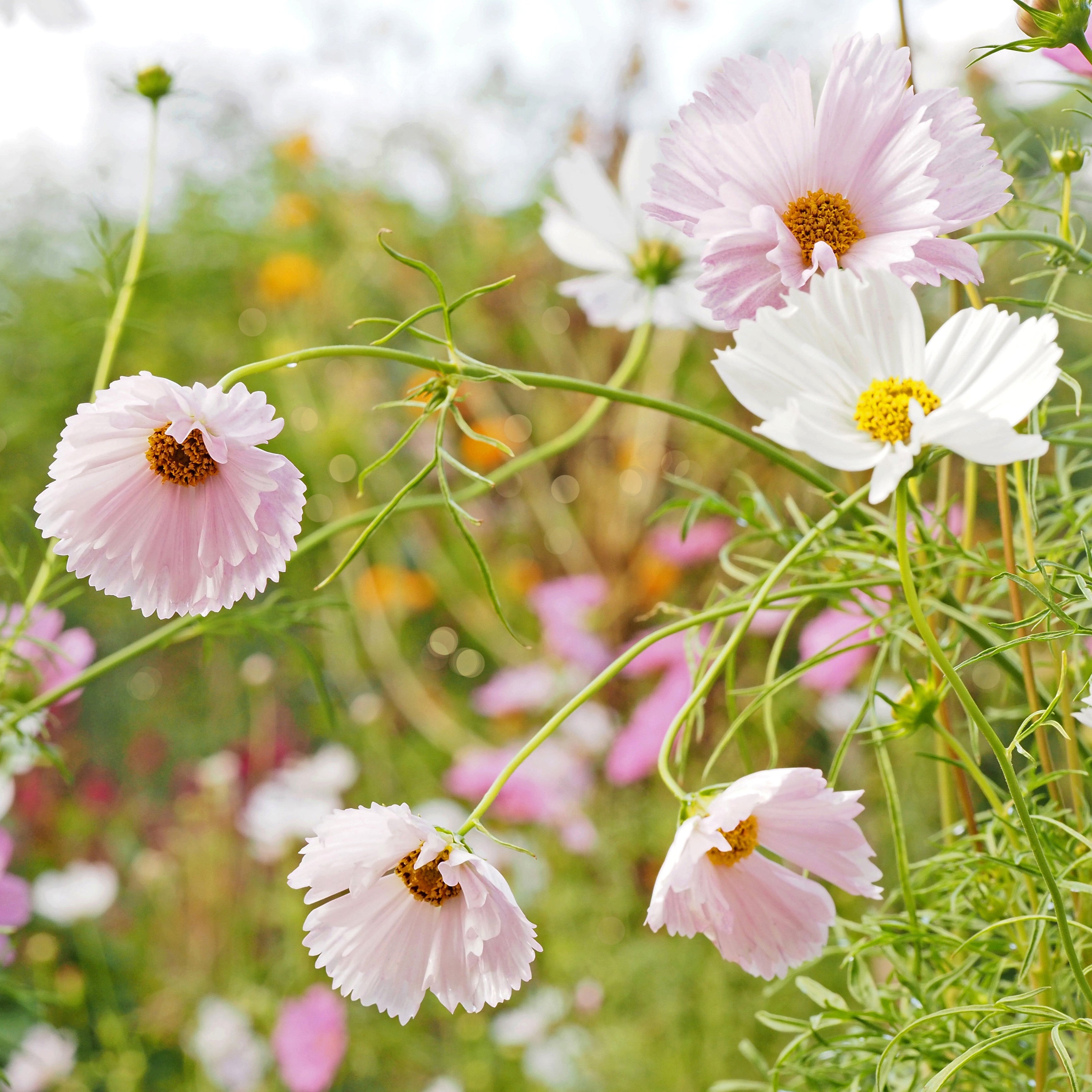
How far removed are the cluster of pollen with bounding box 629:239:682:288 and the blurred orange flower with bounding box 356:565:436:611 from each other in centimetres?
102

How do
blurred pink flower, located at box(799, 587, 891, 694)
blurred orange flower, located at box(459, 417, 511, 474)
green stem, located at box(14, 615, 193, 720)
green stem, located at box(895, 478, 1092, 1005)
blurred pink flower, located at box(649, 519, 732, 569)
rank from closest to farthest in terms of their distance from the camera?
green stem, located at box(895, 478, 1092, 1005)
green stem, located at box(14, 615, 193, 720)
blurred pink flower, located at box(799, 587, 891, 694)
blurred pink flower, located at box(649, 519, 732, 569)
blurred orange flower, located at box(459, 417, 511, 474)

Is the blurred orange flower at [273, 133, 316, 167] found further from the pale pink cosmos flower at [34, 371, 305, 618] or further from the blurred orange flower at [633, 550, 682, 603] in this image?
the pale pink cosmos flower at [34, 371, 305, 618]

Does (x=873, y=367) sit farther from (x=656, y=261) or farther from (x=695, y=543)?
(x=695, y=543)

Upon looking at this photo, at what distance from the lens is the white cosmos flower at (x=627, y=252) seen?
1.13 ft

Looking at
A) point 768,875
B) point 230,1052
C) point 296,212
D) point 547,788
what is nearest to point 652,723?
point 547,788

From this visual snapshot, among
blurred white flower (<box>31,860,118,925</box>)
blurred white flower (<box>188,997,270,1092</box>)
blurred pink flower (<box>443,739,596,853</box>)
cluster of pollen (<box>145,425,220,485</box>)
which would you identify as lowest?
blurred white flower (<box>188,997,270,1092</box>)

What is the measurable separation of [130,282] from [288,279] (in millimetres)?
1156

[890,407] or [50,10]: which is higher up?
[50,10]

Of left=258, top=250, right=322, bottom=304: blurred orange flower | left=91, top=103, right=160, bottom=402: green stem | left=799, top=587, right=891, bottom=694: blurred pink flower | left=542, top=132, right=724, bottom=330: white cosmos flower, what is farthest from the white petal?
left=258, top=250, right=322, bottom=304: blurred orange flower

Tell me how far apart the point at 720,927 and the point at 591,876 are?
89 centimetres

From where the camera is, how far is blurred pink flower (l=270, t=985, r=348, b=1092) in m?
0.83

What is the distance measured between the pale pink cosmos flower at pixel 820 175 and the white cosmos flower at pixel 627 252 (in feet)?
0.45

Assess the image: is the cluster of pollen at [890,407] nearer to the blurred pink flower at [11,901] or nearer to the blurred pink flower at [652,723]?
the blurred pink flower at [11,901]

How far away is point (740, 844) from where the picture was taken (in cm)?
20
